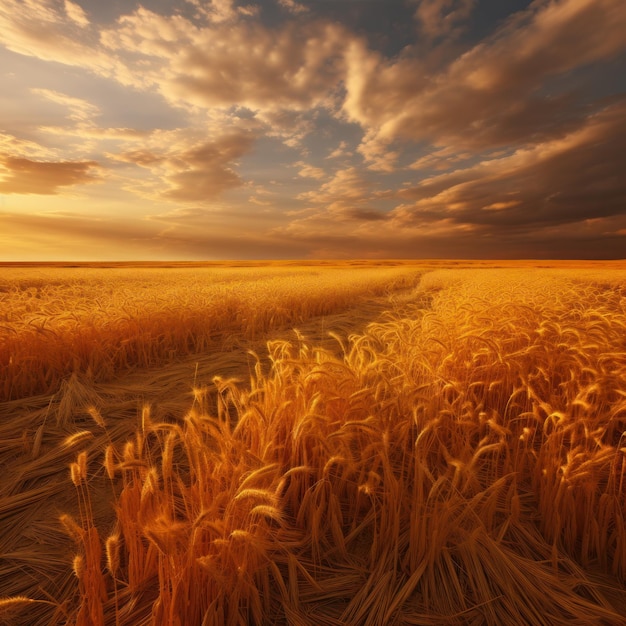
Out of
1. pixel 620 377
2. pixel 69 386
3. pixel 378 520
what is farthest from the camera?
pixel 69 386

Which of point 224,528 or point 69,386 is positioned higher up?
point 224,528

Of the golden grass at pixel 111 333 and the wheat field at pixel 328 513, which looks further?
the golden grass at pixel 111 333

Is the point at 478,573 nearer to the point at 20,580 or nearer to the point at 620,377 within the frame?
the point at 620,377

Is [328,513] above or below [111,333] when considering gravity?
below

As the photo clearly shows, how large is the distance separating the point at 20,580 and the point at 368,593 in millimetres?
1570

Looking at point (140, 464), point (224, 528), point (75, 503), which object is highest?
point (140, 464)

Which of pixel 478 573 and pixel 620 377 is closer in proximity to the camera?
pixel 478 573

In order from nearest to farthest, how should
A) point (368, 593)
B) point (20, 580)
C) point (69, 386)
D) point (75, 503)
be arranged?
point (368, 593), point (20, 580), point (75, 503), point (69, 386)

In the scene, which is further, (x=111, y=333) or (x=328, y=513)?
(x=111, y=333)

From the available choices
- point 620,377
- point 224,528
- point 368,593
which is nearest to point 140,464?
point 224,528

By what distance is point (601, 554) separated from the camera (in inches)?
61.0

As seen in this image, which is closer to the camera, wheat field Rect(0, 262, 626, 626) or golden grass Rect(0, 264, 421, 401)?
wheat field Rect(0, 262, 626, 626)

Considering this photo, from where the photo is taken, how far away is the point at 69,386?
342 centimetres

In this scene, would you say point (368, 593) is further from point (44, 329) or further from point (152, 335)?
point (152, 335)
